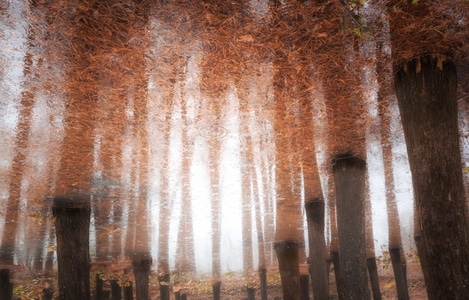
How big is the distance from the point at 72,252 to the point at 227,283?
107 feet

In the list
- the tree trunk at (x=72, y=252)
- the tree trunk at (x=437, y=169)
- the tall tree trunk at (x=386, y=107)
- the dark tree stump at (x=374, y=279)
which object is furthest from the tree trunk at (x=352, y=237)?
the dark tree stump at (x=374, y=279)

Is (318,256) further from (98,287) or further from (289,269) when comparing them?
(98,287)

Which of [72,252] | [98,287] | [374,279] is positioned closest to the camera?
[72,252]

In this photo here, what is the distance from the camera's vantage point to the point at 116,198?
11.6 meters

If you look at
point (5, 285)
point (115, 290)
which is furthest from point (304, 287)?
point (5, 285)

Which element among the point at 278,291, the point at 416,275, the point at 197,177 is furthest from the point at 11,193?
the point at 416,275

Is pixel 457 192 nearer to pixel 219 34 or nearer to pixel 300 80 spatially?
pixel 300 80

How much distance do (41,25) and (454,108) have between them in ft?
16.3

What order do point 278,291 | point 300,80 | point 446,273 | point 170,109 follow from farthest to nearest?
point 278,291
point 170,109
point 300,80
point 446,273

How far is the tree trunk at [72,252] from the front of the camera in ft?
31.6

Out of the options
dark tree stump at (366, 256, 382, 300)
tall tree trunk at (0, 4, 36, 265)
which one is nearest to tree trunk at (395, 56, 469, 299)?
tall tree trunk at (0, 4, 36, 265)

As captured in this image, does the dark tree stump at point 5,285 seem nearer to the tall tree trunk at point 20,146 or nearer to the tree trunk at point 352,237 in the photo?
the tall tree trunk at point 20,146

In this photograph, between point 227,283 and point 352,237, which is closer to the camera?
point 352,237

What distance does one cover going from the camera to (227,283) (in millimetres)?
40375
